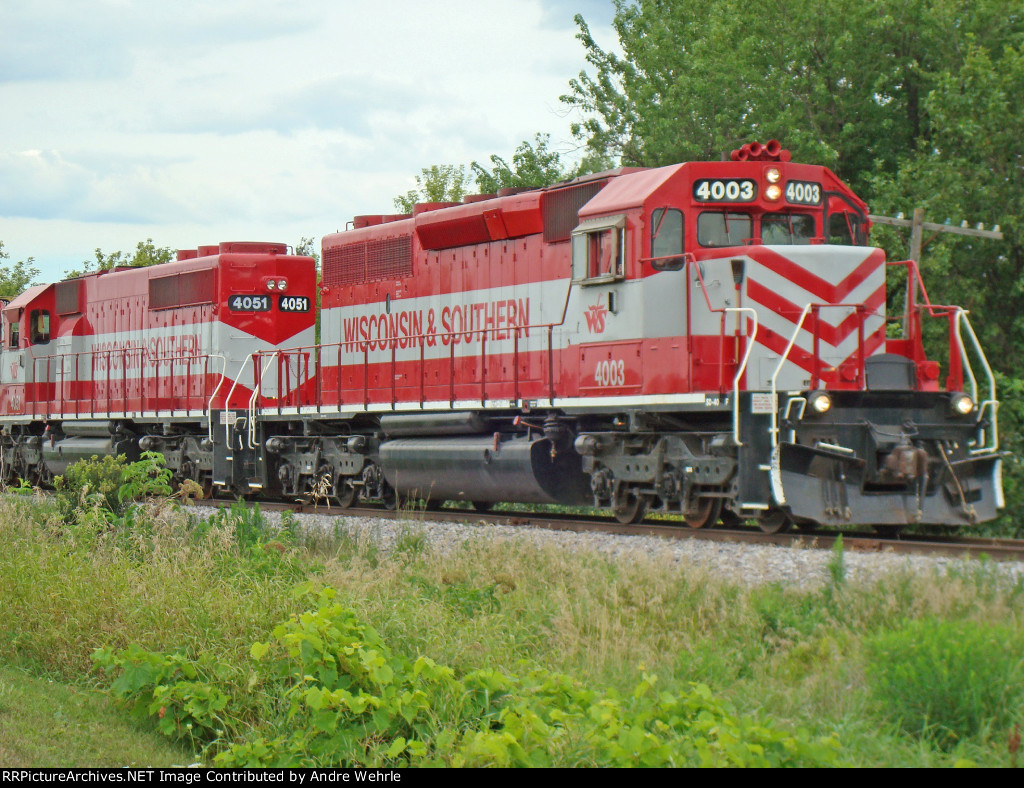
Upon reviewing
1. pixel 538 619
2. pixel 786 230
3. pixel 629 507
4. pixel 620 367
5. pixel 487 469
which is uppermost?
pixel 786 230

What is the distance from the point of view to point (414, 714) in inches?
236

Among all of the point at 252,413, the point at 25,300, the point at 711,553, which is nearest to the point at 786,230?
the point at 711,553

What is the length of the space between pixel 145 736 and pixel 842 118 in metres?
18.5

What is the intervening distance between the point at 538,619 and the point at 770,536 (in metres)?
3.24

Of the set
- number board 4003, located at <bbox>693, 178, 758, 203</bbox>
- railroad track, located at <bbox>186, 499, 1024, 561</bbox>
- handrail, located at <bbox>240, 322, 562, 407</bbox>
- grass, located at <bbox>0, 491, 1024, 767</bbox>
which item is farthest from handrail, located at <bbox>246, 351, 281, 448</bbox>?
number board 4003, located at <bbox>693, 178, 758, 203</bbox>

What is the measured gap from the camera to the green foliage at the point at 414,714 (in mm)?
4789

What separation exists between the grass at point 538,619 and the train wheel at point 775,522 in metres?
2.41

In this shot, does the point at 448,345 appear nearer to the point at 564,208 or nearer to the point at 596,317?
the point at 564,208

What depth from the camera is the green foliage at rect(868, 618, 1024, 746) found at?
5062mm

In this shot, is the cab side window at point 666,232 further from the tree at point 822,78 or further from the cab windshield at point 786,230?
the tree at point 822,78

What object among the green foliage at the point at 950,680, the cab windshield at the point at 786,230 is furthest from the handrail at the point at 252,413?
the green foliage at the point at 950,680

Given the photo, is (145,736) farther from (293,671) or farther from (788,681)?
(788,681)

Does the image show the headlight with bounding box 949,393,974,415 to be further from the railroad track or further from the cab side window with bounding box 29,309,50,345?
the cab side window with bounding box 29,309,50,345

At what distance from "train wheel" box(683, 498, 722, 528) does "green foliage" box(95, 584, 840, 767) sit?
4.49 meters
